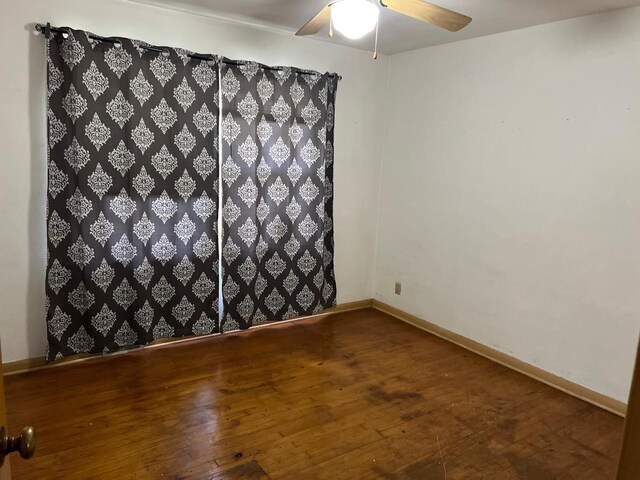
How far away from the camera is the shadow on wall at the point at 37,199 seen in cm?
289

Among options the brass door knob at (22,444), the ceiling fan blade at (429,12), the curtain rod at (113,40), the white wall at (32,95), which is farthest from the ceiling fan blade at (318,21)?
the brass door knob at (22,444)

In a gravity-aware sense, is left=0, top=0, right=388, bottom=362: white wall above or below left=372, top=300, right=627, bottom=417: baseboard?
above

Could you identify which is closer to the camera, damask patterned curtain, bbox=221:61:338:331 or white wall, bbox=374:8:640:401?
white wall, bbox=374:8:640:401

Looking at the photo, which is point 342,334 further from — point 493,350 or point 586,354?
point 586,354

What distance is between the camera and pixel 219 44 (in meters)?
3.47

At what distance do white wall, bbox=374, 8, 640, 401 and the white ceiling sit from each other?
132mm

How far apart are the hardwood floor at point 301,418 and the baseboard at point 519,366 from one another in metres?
0.07

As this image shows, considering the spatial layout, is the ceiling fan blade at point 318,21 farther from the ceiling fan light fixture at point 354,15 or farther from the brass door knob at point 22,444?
the brass door knob at point 22,444

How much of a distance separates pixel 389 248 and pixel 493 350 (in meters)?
1.34

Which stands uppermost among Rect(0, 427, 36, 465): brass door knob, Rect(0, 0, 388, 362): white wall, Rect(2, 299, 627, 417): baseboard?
Rect(0, 0, 388, 362): white wall

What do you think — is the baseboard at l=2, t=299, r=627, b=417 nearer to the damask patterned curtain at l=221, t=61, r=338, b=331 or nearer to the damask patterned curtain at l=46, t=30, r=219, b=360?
the damask patterned curtain at l=46, t=30, r=219, b=360

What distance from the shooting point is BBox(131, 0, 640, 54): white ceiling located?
2.76 m

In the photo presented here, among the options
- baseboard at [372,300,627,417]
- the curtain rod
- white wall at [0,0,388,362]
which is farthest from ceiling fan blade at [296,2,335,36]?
baseboard at [372,300,627,417]

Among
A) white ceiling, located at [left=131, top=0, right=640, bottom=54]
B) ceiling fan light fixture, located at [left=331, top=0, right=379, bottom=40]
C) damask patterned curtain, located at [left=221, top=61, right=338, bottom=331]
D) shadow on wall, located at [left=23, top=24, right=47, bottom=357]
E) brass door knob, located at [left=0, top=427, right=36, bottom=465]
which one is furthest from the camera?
damask patterned curtain, located at [left=221, top=61, right=338, bottom=331]
